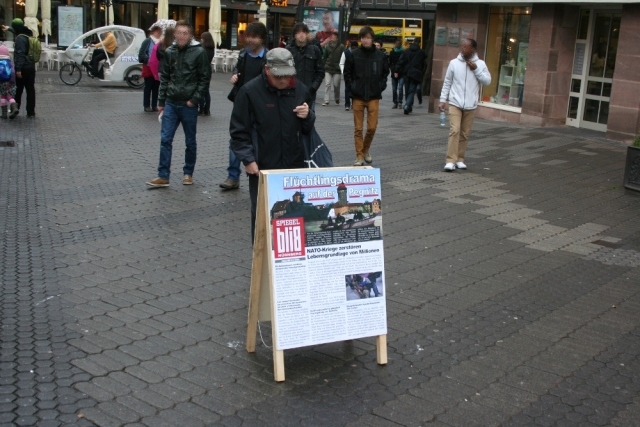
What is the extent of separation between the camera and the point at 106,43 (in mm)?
23016

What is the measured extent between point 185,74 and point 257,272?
4862mm

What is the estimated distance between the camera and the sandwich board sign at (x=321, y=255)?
4.66 m

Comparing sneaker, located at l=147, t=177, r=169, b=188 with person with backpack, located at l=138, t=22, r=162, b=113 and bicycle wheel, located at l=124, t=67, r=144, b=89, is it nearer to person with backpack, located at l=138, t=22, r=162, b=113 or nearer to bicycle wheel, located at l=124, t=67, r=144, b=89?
person with backpack, located at l=138, t=22, r=162, b=113

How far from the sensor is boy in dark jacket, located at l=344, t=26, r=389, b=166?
442 inches

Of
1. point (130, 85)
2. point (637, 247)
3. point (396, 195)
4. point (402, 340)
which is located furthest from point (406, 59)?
point (402, 340)

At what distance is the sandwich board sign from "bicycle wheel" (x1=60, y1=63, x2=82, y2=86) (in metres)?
19.8

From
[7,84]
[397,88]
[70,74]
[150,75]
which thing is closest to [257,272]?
[7,84]

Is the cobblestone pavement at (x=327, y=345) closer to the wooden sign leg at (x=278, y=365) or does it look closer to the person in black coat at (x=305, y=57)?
the wooden sign leg at (x=278, y=365)

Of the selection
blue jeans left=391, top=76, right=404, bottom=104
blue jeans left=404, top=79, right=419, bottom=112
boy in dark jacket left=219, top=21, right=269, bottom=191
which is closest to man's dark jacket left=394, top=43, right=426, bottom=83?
blue jeans left=404, top=79, right=419, bottom=112

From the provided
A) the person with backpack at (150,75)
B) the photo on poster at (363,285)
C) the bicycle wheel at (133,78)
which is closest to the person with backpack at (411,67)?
the person with backpack at (150,75)

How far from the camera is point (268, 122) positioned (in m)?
5.67

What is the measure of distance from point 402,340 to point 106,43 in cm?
1963

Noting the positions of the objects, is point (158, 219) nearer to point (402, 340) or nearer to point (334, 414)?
point (402, 340)

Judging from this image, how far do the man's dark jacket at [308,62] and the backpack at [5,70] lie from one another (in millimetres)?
6562
